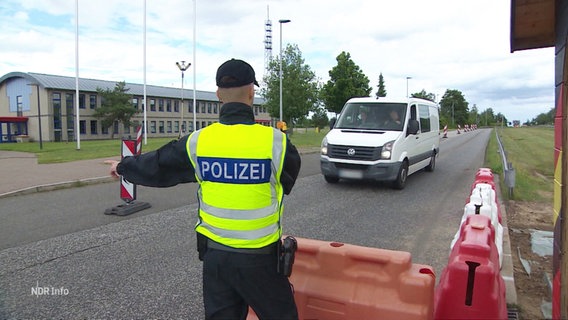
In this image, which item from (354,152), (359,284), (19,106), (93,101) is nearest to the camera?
(359,284)

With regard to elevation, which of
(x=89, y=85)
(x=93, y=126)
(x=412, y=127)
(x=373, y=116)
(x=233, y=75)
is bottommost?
(x=412, y=127)

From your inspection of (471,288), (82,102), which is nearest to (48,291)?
(471,288)

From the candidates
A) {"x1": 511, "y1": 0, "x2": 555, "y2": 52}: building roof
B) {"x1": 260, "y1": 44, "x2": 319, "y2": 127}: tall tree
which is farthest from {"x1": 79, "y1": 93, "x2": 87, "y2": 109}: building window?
{"x1": 511, "y1": 0, "x2": 555, "y2": 52}: building roof

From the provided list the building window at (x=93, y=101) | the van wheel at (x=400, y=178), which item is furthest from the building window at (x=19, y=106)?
the van wheel at (x=400, y=178)

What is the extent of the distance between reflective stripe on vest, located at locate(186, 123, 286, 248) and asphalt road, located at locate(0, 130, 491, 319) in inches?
73.6

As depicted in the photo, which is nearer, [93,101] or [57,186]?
[57,186]

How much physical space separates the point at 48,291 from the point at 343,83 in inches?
1228

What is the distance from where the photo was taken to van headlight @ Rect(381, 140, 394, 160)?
945cm

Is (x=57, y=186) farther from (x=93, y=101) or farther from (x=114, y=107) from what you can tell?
(x=93, y=101)

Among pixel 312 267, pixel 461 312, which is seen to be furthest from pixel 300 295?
pixel 461 312

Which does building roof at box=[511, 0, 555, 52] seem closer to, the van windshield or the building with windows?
the van windshield

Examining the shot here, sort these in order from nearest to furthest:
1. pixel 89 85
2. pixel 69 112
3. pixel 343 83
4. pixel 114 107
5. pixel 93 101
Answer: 1. pixel 343 83
2. pixel 69 112
3. pixel 114 107
4. pixel 93 101
5. pixel 89 85

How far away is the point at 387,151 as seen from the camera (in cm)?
948

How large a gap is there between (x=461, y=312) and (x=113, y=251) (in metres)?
4.21
